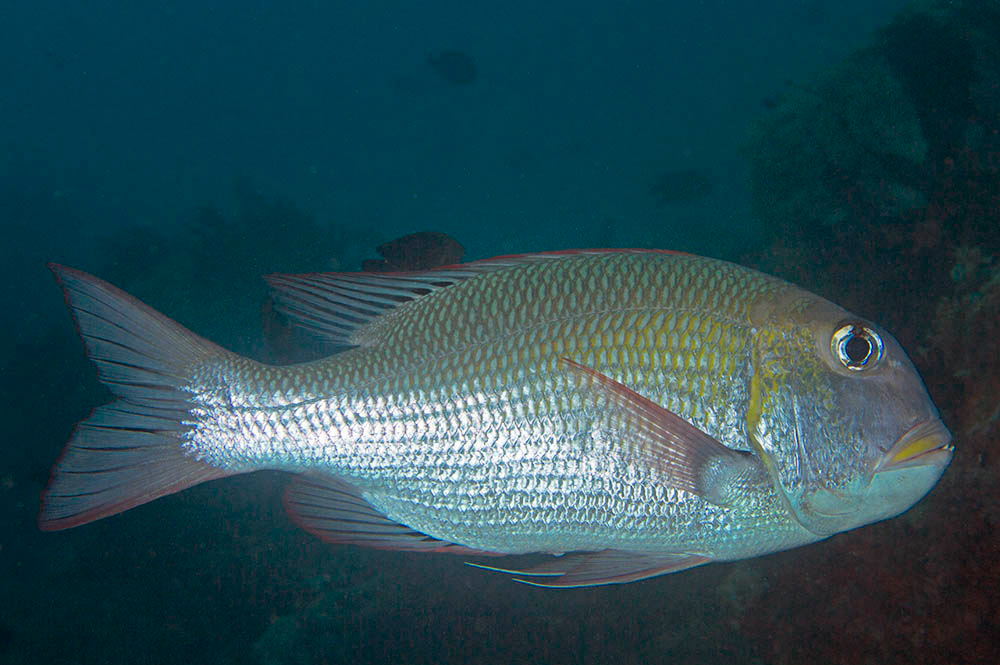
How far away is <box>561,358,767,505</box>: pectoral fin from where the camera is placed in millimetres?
1455

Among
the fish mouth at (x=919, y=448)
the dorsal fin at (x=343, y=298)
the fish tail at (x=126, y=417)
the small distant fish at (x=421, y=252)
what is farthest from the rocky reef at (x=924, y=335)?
the fish tail at (x=126, y=417)

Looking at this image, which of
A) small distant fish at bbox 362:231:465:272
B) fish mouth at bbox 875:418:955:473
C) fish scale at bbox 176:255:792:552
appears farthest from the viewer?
small distant fish at bbox 362:231:465:272

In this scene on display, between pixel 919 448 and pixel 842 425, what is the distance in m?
0.24

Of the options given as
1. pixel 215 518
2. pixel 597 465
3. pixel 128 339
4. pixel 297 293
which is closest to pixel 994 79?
pixel 597 465

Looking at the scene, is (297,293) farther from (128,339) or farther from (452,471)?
(452,471)

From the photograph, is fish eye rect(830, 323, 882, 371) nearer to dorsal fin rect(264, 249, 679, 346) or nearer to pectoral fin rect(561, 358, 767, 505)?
pectoral fin rect(561, 358, 767, 505)

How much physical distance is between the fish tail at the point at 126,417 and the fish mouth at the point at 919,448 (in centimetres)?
228

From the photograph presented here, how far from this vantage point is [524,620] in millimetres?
3537

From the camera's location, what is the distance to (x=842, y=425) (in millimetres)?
1444

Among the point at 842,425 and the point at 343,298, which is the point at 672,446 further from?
the point at 343,298

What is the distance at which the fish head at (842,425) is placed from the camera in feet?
4.69

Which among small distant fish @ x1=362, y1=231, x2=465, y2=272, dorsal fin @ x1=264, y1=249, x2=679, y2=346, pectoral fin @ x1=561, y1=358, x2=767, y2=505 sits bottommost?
pectoral fin @ x1=561, y1=358, x2=767, y2=505

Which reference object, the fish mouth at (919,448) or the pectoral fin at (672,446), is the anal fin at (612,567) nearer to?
the pectoral fin at (672,446)

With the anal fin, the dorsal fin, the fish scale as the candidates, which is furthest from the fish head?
the dorsal fin
